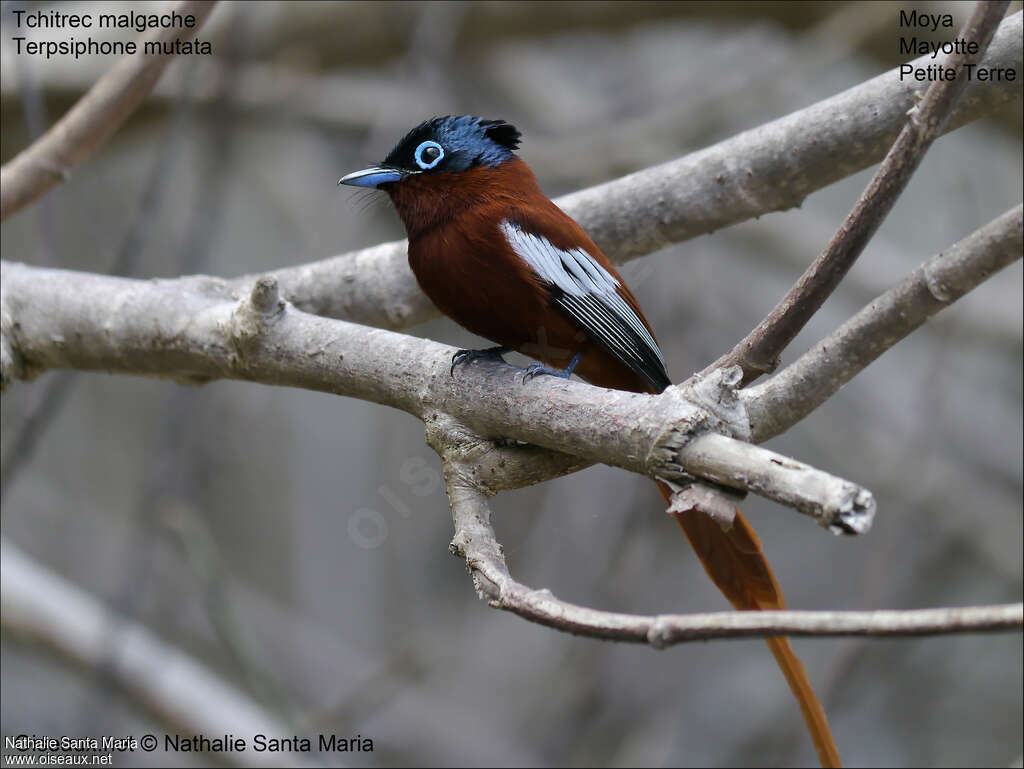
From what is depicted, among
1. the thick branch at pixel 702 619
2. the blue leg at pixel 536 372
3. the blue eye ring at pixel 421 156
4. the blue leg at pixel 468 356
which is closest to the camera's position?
the thick branch at pixel 702 619

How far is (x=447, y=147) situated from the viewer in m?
2.35

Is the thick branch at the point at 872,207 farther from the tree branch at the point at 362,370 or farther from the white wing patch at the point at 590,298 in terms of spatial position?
the white wing patch at the point at 590,298

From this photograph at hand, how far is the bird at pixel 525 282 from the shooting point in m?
2.11

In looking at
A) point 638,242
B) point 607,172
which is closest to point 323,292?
point 638,242

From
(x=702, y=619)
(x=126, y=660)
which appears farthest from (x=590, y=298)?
(x=126, y=660)

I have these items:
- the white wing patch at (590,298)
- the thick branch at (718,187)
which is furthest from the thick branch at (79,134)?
the white wing patch at (590,298)

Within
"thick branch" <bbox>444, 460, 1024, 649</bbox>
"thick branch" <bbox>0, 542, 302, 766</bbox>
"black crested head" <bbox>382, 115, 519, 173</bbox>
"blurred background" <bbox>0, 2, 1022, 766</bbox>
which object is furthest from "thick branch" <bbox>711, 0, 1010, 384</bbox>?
"thick branch" <bbox>0, 542, 302, 766</bbox>

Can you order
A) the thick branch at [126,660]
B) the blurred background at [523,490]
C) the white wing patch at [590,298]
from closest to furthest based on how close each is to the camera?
the white wing patch at [590,298] → the thick branch at [126,660] → the blurred background at [523,490]

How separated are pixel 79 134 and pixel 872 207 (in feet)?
7.60

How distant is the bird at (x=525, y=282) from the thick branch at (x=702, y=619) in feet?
1.66

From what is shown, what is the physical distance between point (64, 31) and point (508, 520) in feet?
11.6

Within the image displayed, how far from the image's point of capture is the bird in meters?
2.11

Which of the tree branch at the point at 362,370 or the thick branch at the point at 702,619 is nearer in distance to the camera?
the thick branch at the point at 702,619

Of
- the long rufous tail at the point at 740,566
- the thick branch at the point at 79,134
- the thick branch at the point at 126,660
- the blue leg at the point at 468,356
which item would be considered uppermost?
the thick branch at the point at 79,134
